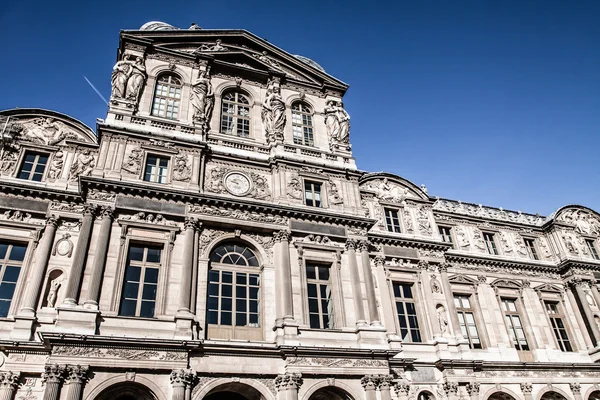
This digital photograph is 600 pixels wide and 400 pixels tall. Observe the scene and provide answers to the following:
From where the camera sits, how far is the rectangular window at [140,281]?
16203 mm


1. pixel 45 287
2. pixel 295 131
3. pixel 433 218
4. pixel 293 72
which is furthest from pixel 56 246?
pixel 433 218

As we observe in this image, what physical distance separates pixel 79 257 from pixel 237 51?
14.1m

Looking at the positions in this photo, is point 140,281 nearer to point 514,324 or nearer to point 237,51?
point 237,51

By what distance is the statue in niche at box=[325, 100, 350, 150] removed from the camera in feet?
79.2

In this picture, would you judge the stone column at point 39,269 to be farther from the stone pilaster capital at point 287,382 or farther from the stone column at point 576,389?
the stone column at point 576,389

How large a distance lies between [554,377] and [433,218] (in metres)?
9.85

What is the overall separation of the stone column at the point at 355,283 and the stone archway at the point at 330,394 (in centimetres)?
271

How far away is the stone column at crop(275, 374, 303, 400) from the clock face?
7984 mm

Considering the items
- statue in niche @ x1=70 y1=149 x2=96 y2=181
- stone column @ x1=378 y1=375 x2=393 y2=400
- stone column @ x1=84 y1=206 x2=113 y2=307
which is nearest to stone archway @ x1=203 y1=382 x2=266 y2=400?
stone column @ x1=378 y1=375 x2=393 y2=400

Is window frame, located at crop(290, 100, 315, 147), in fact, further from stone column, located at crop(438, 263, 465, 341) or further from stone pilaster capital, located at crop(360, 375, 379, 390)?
stone pilaster capital, located at crop(360, 375, 379, 390)

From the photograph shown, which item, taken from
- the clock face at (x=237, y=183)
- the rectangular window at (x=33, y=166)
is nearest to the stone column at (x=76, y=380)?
the rectangular window at (x=33, y=166)

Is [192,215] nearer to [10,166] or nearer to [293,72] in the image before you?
[10,166]

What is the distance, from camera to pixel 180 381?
14.7 metres

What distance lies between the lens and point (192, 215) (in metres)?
18.3
